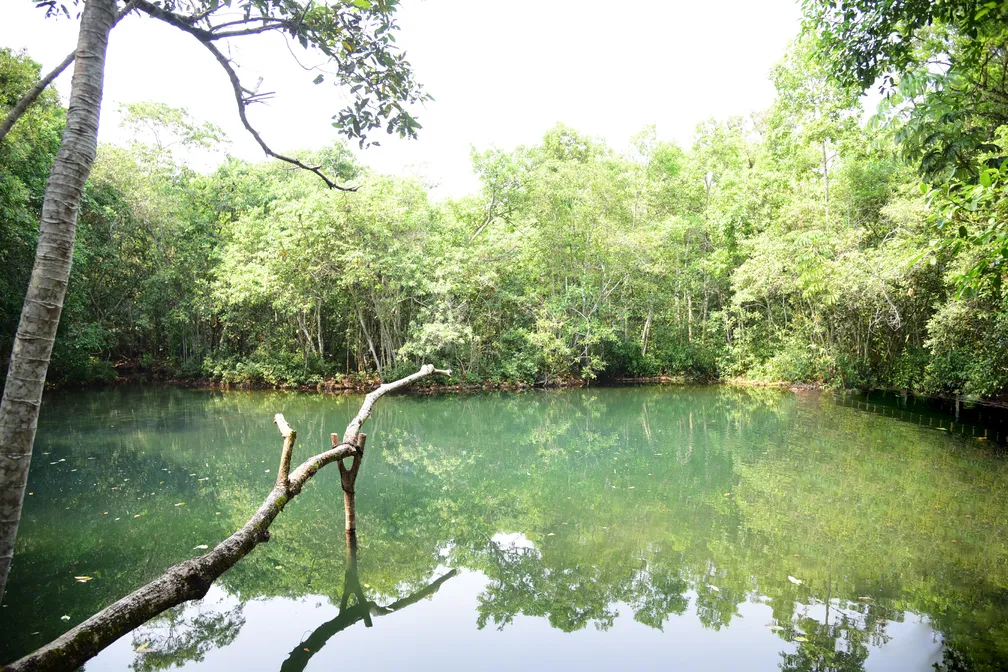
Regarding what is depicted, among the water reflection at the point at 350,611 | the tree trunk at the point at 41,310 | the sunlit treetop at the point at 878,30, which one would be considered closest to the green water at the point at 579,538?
the water reflection at the point at 350,611

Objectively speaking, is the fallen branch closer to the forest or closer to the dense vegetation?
the forest

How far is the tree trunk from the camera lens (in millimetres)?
2154

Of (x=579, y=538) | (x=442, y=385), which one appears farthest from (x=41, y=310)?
(x=442, y=385)

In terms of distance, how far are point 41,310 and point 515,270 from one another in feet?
51.0

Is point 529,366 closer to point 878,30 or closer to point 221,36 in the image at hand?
point 878,30

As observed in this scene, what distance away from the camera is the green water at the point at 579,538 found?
3762 millimetres

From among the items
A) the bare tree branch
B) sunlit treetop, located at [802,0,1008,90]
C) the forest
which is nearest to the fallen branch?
the forest

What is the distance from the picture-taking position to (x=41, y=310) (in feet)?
7.13

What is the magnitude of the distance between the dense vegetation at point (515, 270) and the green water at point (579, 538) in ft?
18.4

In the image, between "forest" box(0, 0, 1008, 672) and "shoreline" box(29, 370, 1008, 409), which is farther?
"shoreline" box(29, 370, 1008, 409)

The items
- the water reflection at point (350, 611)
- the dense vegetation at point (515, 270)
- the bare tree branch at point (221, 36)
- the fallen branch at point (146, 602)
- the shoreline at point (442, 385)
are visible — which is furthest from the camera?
the shoreline at point (442, 385)

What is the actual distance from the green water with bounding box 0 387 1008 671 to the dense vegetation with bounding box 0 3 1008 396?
18.4 ft

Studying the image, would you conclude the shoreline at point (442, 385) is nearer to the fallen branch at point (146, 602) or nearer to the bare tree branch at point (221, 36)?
the fallen branch at point (146, 602)

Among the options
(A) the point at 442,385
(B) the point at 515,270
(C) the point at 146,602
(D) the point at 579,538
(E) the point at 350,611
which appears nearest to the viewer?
(C) the point at 146,602
